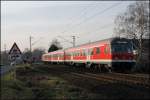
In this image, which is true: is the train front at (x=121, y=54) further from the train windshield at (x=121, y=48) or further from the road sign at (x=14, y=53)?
the road sign at (x=14, y=53)

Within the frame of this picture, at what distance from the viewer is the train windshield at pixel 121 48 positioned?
98.7ft

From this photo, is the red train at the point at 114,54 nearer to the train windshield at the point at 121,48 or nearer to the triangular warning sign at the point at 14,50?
the train windshield at the point at 121,48

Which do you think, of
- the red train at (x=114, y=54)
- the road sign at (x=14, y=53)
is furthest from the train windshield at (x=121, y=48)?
the road sign at (x=14, y=53)

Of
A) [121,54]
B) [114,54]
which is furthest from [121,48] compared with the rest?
[114,54]

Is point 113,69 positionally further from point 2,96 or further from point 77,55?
point 2,96

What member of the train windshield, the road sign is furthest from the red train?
→ the road sign

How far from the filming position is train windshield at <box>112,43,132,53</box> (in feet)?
98.7

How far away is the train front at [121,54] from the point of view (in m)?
30.0

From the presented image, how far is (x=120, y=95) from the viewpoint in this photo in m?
13.8

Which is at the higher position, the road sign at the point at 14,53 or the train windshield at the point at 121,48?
the train windshield at the point at 121,48

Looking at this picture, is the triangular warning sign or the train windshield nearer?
the triangular warning sign

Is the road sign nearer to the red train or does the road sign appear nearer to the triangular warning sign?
the triangular warning sign

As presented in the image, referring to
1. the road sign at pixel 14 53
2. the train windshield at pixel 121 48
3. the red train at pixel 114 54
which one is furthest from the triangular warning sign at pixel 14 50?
the train windshield at pixel 121 48

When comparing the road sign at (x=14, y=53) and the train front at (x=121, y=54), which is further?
the train front at (x=121, y=54)
